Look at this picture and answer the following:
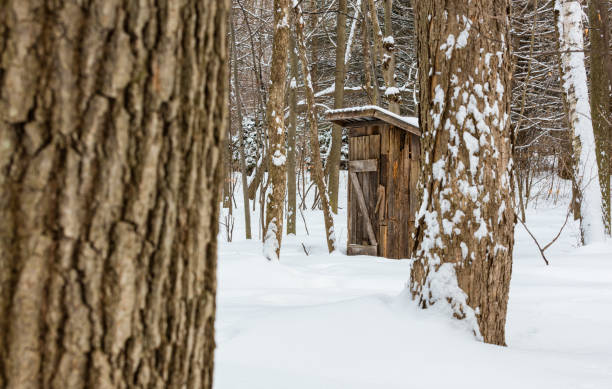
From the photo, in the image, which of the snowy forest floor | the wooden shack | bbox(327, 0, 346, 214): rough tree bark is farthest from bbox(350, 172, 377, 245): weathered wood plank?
bbox(327, 0, 346, 214): rough tree bark

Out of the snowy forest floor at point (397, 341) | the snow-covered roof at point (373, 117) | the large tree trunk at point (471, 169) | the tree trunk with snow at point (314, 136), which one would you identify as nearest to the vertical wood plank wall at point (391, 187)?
the snow-covered roof at point (373, 117)

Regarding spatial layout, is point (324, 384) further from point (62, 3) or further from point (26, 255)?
point (62, 3)

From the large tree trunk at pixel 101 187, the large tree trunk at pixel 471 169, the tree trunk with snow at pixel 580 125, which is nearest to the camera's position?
the large tree trunk at pixel 101 187

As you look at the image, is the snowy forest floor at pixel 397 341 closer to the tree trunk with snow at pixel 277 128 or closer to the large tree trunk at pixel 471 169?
the large tree trunk at pixel 471 169

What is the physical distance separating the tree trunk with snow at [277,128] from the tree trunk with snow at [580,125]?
16.8ft

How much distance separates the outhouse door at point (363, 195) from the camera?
9.15m

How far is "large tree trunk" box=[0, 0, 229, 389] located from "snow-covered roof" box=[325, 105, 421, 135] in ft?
25.3

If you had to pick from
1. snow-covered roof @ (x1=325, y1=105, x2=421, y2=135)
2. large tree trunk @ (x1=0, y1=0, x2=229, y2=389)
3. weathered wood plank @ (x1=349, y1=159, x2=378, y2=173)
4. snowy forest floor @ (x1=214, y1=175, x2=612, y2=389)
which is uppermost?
snow-covered roof @ (x1=325, y1=105, x2=421, y2=135)

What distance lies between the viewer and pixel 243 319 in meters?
3.36

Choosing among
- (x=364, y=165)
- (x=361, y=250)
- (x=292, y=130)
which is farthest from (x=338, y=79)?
(x=361, y=250)

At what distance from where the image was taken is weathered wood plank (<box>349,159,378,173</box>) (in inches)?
361

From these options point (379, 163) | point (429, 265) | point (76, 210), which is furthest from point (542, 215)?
point (76, 210)

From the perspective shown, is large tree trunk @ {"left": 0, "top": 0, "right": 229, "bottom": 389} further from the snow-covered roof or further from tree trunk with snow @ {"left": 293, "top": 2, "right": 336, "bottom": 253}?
tree trunk with snow @ {"left": 293, "top": 2, "right": 336, "bottom": 253}

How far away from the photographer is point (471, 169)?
121 inches
